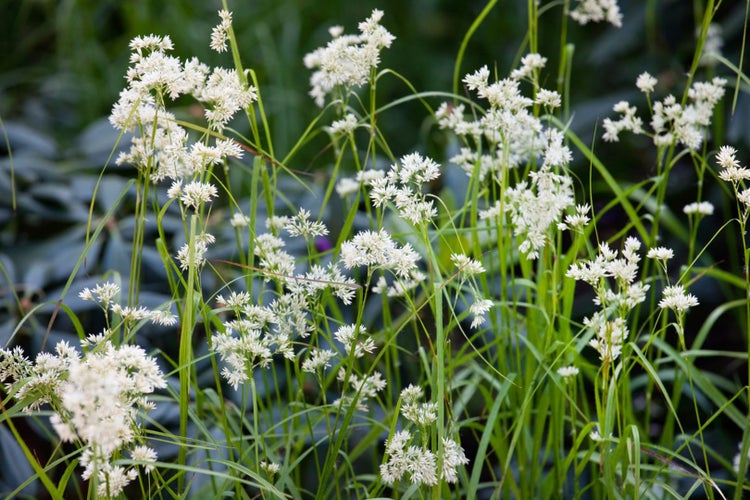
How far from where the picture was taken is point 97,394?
22.6 inches

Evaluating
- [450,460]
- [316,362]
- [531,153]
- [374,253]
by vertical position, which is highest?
[531,153]

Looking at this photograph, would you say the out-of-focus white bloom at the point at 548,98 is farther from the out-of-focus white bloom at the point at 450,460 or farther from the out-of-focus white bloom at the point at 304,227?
the out-of-focus white bloom at the point at 450,460

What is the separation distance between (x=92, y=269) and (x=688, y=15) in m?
1.71

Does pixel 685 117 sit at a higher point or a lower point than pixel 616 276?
higher

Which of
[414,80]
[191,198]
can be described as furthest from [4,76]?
[191,198]

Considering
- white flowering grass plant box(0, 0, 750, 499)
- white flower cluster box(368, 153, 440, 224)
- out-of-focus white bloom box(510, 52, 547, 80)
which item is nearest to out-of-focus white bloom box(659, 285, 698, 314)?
white flowering grass plant box(0, 0, 750, 499)

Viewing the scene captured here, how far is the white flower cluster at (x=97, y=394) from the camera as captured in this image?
0.57m

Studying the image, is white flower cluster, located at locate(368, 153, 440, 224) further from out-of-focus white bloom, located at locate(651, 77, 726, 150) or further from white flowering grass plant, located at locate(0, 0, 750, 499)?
out-of-focus white bloom, located at locate(651, 77, 726, 150)

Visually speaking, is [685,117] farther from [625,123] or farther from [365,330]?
[365,330]

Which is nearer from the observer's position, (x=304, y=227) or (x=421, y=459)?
(x=421, y=459)

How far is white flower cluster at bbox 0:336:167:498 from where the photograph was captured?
574 mm

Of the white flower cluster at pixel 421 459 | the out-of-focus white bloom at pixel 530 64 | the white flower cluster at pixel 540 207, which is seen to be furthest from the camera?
the out-of-focus white bloom at pixel 530 64

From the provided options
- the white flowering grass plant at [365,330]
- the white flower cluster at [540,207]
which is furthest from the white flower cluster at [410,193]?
the white flower cluster at [540,207]

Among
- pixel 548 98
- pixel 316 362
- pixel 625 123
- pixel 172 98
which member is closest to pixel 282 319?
pixel 316 362
